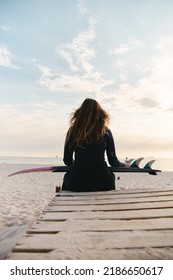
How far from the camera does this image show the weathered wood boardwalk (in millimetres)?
1788

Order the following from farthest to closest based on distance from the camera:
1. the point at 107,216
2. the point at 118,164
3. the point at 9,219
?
1. the point at 9,219
2. the point at 118,164
3. the point at 107,216

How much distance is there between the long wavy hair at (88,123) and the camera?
4559 mm

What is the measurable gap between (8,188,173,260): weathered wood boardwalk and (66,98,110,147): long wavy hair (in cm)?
131

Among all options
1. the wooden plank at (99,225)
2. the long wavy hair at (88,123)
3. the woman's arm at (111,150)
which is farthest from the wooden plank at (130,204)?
the woman's arm at (111,150)

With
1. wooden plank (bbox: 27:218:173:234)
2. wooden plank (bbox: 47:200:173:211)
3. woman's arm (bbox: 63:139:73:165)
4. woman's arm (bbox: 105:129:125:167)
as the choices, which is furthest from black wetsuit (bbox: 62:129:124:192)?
wooden plank (bbox: 27:218:173:234)

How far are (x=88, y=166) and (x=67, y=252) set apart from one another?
2874 mm

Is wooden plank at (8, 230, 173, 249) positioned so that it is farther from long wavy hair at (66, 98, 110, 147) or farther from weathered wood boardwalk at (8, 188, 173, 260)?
long wavy hair at (66, 98, 110, 147)

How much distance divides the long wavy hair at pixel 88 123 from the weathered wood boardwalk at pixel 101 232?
1309 mm

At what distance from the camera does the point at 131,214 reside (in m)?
2.83

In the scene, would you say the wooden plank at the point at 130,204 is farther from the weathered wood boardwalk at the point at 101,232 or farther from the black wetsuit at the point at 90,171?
the black wetsuit at the point at 90,171

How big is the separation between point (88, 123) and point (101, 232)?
252 cm

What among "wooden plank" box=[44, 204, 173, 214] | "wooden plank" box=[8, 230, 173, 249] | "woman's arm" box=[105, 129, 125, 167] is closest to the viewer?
"wooden plank" box=[8, 230, 173, 249]
